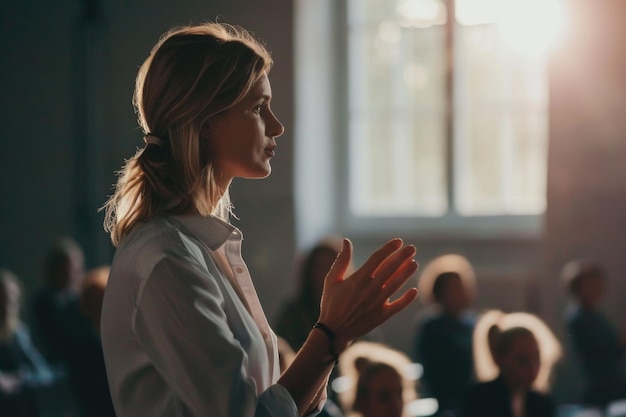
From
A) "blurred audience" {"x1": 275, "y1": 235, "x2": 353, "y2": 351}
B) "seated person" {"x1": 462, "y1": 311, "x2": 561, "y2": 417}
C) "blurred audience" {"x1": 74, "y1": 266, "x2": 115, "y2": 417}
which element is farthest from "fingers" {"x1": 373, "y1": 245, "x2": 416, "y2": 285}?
"blurred audience" {"x1": 275, "y1": 235, "x2": 353, "y2": 351}

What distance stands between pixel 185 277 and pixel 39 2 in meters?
6.89

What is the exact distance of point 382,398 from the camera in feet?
11.2

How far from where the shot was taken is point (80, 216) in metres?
7.53

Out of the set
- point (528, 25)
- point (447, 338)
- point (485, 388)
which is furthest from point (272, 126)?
point (528, 25)

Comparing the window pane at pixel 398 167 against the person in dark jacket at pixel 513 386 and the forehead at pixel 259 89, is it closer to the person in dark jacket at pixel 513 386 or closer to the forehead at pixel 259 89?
the person in dark jacket at pixel 513 386

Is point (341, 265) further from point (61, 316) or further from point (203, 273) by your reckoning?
point (61, 316)

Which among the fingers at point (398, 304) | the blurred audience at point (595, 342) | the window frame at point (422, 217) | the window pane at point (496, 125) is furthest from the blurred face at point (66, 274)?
the fingers at point (398, 304)

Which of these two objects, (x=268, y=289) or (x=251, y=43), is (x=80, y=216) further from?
(x=251, y=43)

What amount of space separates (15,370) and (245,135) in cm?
466

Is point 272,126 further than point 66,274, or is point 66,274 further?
point 66,274

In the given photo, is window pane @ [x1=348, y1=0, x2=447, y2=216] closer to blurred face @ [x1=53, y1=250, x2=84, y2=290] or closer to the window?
the window

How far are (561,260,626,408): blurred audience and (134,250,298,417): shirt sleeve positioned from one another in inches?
170

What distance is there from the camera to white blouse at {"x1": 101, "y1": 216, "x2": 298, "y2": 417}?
3.91 feet

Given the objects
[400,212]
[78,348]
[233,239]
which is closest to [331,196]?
[400,212]
